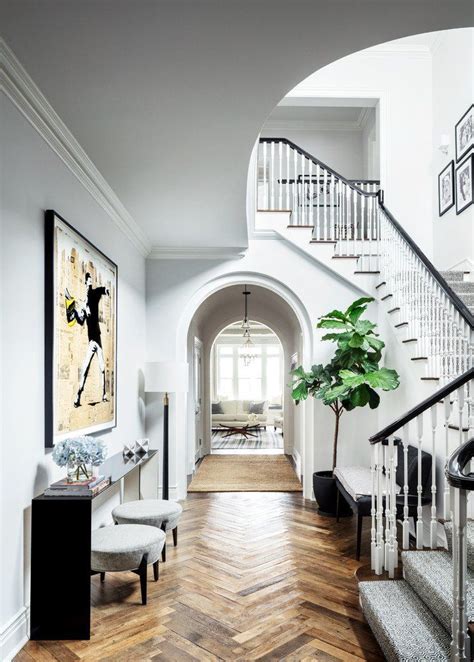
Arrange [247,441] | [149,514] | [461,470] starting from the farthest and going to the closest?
[247,441], [149,514], [461,470]

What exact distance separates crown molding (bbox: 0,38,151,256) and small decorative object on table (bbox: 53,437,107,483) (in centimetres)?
175

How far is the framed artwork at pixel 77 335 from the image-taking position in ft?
10.6

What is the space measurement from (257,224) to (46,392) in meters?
3.68

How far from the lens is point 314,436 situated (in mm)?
6141

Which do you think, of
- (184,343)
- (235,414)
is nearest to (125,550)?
(184,343)

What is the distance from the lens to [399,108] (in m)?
7.91

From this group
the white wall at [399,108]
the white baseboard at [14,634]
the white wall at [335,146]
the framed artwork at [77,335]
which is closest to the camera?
the white baseboard at [14,634]

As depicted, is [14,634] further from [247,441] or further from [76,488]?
[247,441]

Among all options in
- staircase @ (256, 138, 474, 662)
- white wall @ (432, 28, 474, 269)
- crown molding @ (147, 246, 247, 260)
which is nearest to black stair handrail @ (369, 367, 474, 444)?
staircase @ (256, 138, 474, 662)

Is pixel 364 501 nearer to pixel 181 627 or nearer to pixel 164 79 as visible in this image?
pixel 181 627

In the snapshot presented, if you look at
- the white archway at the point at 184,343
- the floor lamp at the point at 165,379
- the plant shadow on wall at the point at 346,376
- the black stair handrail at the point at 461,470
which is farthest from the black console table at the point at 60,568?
the white archway at the point at 184,343

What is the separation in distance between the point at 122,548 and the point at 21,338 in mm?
1318

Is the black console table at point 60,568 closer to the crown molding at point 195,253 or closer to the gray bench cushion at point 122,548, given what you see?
the gray bench cushion at point 122,548

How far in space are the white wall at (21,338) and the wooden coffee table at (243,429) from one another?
1021 cm
